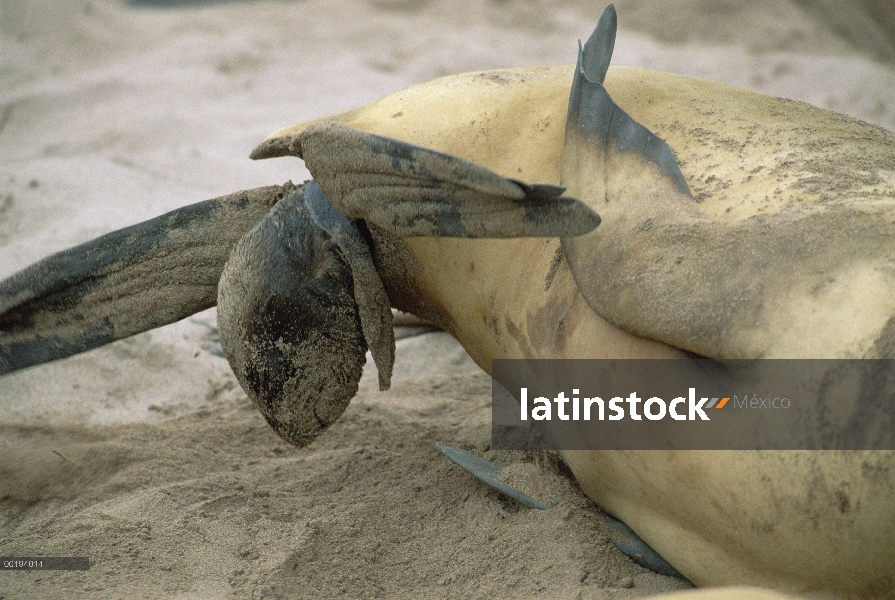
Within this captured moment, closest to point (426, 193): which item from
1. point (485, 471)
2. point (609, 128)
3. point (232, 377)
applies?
point (609, 128)

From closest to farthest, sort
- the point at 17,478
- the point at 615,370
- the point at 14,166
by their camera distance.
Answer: the point at 615,370 → the point at 17,478 → the point at 14,166

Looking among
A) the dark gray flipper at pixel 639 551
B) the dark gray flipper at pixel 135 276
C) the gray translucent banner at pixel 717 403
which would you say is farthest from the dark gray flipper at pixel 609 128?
the dark gray flipper at pixel 135 276

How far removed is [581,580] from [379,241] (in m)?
0.74

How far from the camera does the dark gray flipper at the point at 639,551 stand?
149 centimetres

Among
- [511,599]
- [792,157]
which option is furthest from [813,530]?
[792,157]

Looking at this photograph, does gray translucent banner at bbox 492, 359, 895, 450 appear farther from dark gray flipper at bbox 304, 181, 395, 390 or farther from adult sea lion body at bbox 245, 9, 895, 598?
dark gray flipper at bbox 304, 181, 395, 390

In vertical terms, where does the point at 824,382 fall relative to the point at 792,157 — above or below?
below

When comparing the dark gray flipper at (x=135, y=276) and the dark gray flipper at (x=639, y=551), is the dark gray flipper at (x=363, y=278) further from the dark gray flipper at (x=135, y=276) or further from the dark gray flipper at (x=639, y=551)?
the dark gray flipper at (x=639, y=551)

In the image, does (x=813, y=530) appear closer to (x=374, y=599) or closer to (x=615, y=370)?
(x=615, y=370)

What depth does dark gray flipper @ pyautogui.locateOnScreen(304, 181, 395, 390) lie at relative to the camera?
5.75ft

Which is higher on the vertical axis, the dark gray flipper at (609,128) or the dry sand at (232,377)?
the dark gray flipper at (609,128)

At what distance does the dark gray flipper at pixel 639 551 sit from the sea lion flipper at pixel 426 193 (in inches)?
24.0

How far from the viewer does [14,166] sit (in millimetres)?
3465

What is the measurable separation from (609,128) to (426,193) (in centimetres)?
36
